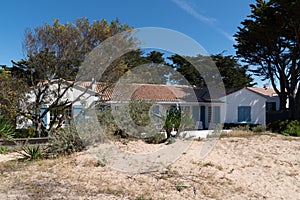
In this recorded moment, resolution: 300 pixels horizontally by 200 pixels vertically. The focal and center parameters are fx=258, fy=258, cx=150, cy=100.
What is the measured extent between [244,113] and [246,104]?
979mm

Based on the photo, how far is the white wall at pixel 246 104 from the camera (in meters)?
26.5

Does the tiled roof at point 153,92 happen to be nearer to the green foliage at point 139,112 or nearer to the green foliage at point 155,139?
the green foliage at point 139,112

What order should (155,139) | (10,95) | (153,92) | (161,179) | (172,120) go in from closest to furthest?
(161,179) < (155,139) < (172,120) < (10,95) < (153,92)

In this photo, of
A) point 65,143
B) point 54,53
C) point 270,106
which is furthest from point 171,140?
point 270,106

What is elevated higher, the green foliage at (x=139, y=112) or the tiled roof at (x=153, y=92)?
the tiled roof at (x=153, y=92)

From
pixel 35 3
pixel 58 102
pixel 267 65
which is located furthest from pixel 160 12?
pixel 267 65

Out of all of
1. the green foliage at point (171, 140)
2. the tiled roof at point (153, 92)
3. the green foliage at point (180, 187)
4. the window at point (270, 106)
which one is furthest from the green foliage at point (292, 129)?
the green foliage at point (180, 187)

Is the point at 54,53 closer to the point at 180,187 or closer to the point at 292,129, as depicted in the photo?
the point at 180,187

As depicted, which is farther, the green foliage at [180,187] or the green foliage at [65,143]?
the green foliage at [65,143]

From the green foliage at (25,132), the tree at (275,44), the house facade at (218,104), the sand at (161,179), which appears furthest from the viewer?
the house facade at (218,104)

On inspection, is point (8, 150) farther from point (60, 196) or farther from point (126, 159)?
point (60, 196)

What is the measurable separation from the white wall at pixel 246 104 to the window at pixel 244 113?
30 cm

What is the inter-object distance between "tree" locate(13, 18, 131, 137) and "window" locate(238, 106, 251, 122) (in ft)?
55.5

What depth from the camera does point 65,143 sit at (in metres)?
9.16
